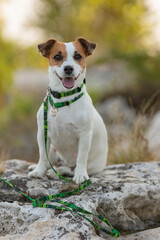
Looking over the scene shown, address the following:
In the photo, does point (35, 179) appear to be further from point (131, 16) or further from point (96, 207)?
point (131, 16)

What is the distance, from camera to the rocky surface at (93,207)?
8.29 feet

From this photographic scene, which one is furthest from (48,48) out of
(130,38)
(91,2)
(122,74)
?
(91,2)

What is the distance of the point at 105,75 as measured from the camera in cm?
1397

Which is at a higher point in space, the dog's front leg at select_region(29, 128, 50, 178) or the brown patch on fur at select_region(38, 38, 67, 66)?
the brown patch on fur at select_region(38, 38, 67, 66)

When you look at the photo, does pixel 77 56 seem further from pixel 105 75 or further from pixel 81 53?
pixel 105 75

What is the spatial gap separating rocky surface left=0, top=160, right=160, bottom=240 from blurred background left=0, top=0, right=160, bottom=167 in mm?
833

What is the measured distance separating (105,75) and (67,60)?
36.5 feet

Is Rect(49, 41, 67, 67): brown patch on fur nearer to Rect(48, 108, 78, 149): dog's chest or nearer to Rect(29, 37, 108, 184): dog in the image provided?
Rect(29, 37, 108, 184): dog

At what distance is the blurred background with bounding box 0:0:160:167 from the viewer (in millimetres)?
5723

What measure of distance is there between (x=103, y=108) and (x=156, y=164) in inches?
251

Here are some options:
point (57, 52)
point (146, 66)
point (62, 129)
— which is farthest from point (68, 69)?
point (146, 66)

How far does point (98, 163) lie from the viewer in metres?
3.69

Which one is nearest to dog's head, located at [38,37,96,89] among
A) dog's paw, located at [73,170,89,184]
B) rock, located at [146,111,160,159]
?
dog's paw, located at [73,170,89,184]

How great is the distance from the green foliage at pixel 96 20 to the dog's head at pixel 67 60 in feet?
44.0
